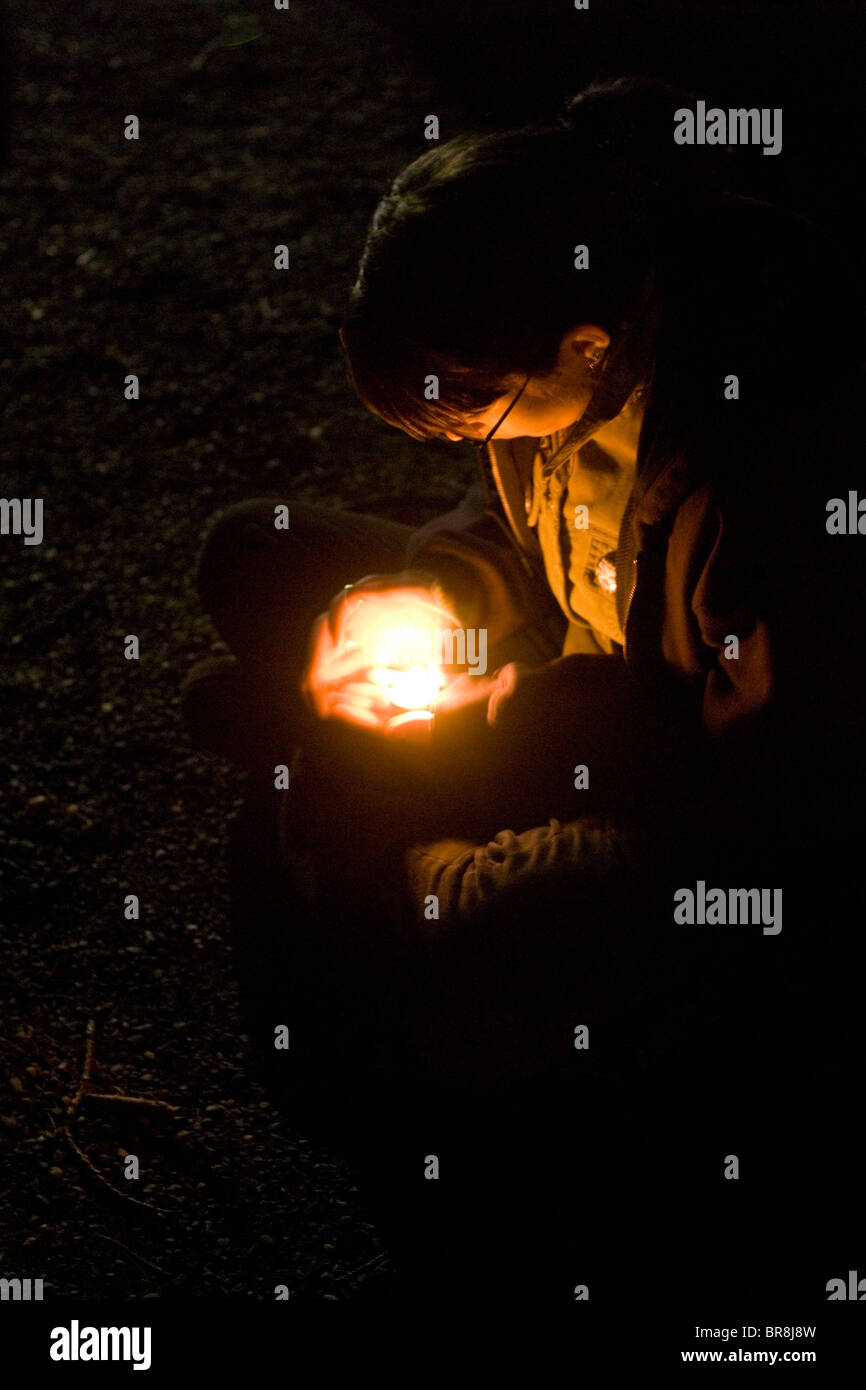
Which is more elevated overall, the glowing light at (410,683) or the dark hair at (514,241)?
the dark hair at (514,241)

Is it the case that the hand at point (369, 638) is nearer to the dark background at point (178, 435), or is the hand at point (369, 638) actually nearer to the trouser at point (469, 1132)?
the trouser at point (469, 1132)

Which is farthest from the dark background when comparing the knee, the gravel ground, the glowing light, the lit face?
the glowing light

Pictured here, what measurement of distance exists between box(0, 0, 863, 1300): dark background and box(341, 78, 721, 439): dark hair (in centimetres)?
6

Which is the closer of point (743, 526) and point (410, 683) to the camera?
point (743, 526)

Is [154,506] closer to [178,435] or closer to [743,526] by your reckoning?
[178,435]

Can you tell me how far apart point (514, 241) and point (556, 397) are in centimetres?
21

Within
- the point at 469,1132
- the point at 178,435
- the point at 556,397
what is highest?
the point at 178,435

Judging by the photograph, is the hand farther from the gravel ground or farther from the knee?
the gravel ground

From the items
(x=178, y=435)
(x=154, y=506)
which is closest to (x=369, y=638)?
(x=154, y=506)

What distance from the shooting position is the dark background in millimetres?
1877

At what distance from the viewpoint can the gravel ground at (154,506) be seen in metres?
1.87

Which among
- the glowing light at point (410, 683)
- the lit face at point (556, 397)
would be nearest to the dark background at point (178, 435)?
the lit face at point (556, 397)

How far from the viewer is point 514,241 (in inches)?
53.7

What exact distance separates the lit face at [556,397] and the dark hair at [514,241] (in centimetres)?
2
